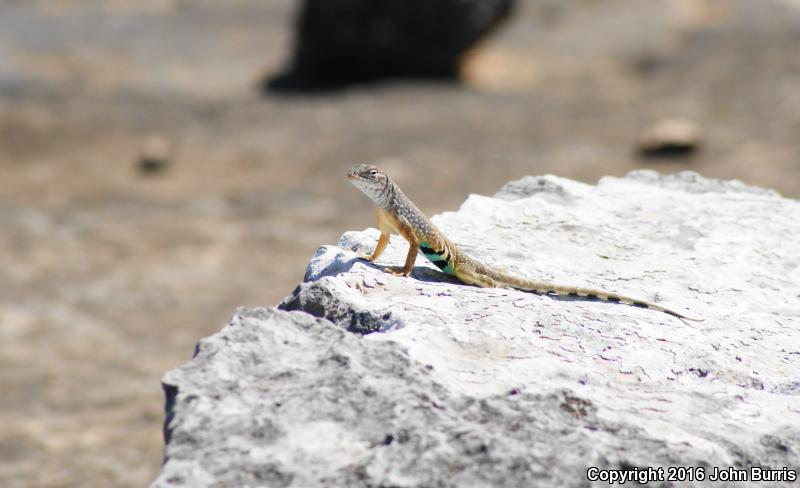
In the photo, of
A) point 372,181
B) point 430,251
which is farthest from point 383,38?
point 430,251

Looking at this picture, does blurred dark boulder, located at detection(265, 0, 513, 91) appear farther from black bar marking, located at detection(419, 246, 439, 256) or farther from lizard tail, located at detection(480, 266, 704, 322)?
lizard tail, located at detection(480, 266, 704, 322)

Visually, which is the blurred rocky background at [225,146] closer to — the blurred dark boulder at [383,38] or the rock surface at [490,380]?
the blurred dark boulder at [383,38]

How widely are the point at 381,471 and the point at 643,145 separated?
1272cm

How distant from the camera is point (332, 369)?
3041 millimetres

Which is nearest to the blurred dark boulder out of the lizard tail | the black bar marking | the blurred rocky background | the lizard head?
the blurred rocky background

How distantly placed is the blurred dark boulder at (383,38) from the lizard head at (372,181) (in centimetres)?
1367

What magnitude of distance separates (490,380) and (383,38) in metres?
15.5

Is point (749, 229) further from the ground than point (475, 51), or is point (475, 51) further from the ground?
point (475, 51)

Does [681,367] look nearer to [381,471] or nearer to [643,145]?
[381,471]

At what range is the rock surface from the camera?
276 cm

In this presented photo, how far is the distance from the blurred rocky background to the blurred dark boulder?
0.32 meters

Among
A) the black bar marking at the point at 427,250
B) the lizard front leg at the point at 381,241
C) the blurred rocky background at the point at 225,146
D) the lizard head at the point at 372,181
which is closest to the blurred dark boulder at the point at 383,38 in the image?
the blurred rocky background at the point at 225,146

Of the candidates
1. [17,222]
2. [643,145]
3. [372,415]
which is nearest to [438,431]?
[372,415]

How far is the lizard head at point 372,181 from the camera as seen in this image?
175 inches
